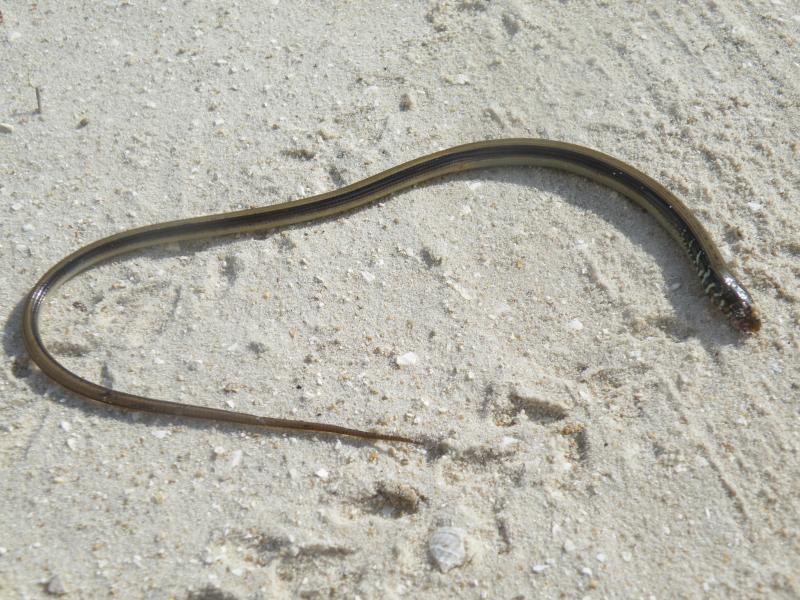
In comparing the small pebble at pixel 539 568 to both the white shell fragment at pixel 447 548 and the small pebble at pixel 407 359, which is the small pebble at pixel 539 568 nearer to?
the white shell fragment at pixel 447 548

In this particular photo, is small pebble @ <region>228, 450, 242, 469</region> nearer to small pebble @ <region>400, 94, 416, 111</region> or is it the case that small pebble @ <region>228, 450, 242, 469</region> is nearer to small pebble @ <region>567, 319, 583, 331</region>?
small pebble @ <region>567, 319, 583, 331</region>

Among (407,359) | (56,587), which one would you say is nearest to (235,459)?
(56,587)

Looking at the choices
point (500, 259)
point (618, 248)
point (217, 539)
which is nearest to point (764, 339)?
point (618, 248)

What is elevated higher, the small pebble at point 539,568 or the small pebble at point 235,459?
the small pebble at point 539,568

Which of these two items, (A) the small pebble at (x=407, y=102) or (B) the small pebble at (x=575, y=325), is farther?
(A) the small pebble at (x=407, y=102)

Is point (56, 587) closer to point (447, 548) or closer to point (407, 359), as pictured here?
point (447, 548)

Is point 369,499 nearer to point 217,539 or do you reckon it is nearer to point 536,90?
point 217,539

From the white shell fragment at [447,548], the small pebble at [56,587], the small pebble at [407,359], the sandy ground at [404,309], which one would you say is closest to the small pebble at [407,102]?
the sandy ground at [404,309]
